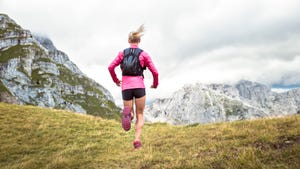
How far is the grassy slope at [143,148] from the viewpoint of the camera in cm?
706

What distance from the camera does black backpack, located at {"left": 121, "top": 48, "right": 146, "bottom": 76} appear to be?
9.70 metres

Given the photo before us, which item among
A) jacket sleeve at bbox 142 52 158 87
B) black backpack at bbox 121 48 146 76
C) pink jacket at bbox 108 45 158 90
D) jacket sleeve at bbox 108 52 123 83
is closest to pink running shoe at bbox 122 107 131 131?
pink jacket at bbox 108 45 158 90

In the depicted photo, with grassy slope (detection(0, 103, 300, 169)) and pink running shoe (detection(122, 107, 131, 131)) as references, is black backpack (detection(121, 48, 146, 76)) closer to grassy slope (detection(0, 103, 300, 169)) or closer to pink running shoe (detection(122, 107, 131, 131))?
pink running shoe (detection(122, 107, 131, 131))

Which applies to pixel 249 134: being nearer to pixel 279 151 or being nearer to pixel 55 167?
pixel 279 151

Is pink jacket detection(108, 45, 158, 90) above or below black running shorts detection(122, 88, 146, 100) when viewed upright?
above

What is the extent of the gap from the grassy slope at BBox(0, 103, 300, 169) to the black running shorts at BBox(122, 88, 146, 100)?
80.5 inches

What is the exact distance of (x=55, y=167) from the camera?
9.60m

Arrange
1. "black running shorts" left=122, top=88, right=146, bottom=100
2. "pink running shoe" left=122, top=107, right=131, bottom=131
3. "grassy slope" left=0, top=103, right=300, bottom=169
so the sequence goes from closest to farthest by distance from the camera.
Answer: "grassy slope" left=0, top=103, right=300, bottom=169 < "pink running shoe" left=122, top=107, right=131, bottom=131 < "black running shorts" left=122, top=88, right=146, bottom=100

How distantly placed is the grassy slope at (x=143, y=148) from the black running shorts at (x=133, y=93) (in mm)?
2045

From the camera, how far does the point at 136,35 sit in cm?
1019

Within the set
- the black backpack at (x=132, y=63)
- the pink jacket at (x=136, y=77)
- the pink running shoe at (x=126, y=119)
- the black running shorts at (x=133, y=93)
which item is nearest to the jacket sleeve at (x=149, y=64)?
the pink jacket at (x=136, y=77)

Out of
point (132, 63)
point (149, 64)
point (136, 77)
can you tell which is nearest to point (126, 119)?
point (136, 77)

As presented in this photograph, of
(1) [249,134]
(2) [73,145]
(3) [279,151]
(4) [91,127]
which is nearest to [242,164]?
(3) [279,151]

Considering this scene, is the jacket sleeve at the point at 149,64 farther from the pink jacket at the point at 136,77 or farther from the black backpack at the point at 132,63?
the black backpack at the point at 132,63
